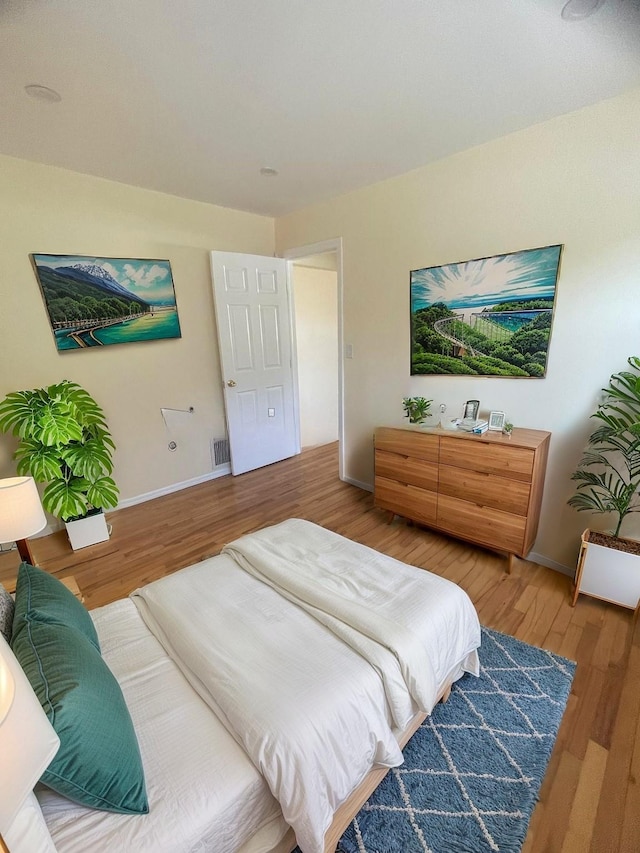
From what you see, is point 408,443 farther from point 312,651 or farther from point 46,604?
point 46,604

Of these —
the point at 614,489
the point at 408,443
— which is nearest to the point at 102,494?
the point at 408,443

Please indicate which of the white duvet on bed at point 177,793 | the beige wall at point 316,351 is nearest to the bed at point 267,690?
the white duvet on bed at point 177,793

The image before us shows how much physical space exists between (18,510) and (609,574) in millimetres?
2780

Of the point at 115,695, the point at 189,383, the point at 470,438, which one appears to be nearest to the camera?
the point at 115,695

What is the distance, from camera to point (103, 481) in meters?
2.65

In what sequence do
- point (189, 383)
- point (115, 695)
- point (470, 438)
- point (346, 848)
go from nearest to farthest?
point (115, 695) → point (346, 848) → point (470, 438) → point (189, 383)

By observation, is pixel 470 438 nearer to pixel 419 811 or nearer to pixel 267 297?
pixel 419 811

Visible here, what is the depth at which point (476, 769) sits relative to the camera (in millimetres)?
1272

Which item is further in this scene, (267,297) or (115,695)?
(267,297)

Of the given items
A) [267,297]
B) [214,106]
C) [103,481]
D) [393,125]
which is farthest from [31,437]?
[393,125]

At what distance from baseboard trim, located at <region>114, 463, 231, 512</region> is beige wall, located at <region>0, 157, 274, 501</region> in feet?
0.10

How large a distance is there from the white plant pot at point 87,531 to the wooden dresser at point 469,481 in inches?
85.4

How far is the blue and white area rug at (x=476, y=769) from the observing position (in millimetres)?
1107

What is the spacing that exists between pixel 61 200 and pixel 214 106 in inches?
62.1
